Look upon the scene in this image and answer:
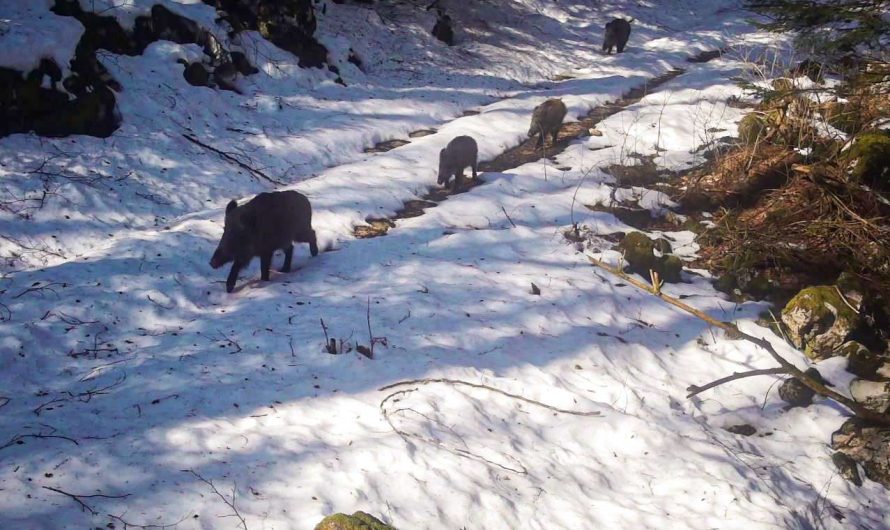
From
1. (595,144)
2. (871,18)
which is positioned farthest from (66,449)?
(595,144)

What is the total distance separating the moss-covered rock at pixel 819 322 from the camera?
7125 mm

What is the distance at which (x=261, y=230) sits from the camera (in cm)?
711

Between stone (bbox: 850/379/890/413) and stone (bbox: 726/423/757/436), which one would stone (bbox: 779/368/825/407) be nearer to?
stone (bbox: 850/379/890/413)

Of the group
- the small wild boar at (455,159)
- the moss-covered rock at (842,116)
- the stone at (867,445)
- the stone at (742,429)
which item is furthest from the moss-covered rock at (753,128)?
the stone at (742,429)

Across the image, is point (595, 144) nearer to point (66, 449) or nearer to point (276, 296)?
point (276, 296)

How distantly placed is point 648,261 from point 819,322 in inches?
85.5

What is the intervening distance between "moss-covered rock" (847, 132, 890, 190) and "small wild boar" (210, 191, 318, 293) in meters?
7.91

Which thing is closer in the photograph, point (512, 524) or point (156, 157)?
point (512, 524)

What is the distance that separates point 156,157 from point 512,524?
831 cm

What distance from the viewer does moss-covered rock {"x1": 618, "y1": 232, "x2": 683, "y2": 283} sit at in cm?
828

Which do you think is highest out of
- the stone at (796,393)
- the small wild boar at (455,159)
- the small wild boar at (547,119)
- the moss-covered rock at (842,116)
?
the moss-covered rock at (842,116)

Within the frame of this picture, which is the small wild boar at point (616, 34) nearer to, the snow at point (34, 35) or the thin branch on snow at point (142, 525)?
the snow at point (34, 35)

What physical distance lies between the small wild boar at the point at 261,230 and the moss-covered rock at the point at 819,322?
6.40 m

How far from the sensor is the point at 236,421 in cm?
467
